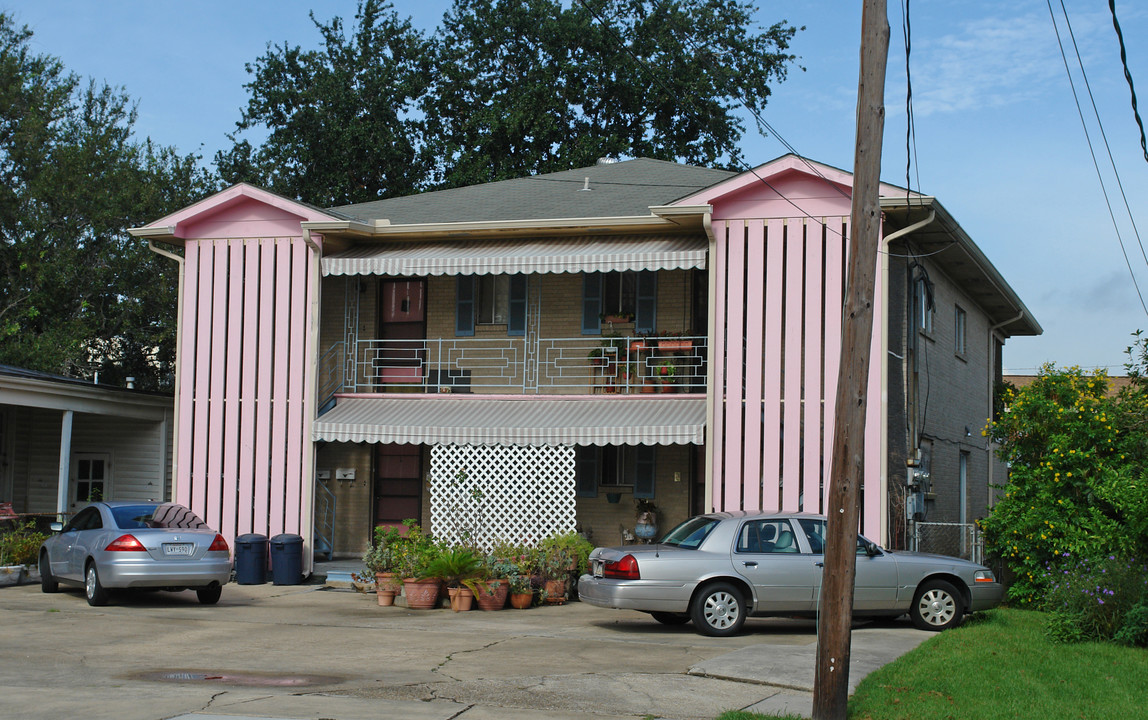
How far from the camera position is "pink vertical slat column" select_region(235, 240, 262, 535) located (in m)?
19.0

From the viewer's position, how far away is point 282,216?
63.5 ft

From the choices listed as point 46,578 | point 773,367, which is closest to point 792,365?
point 773,367

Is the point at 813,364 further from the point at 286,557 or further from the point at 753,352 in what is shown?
the point at 286,557

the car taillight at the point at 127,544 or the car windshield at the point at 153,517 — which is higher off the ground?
the car windshield at the point at 153,517

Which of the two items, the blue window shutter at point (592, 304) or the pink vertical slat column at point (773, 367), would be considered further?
the blue window shutter at point (592, 304)

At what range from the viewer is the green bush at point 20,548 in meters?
18.7

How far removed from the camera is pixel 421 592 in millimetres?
16344

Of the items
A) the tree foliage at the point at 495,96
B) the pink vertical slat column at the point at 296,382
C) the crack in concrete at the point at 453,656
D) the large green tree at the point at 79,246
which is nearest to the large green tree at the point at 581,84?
the tree foliage at the point at 495,96

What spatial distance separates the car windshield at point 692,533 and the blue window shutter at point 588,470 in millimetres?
5741

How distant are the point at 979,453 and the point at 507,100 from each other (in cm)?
1791

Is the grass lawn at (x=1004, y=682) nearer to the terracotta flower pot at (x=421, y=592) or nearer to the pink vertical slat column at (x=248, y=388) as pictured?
the terracotta flower pot at (x=421, y=592)

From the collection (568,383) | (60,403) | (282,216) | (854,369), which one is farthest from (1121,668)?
(60,403)

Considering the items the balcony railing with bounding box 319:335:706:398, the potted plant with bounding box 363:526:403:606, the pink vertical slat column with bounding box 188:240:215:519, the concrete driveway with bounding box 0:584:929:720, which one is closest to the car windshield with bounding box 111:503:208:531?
the concrete driveway with bounding box 0:584:929:720

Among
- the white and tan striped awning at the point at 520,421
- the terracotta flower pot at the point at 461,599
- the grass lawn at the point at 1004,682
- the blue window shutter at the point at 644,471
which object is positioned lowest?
the terracotta flower pot at the point at 461,599
